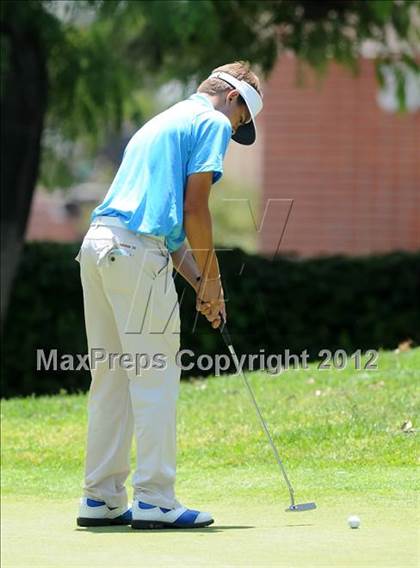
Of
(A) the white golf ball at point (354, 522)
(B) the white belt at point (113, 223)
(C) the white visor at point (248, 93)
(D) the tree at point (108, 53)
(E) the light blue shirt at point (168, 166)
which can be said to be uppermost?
(D) the tree at point (108, 53)

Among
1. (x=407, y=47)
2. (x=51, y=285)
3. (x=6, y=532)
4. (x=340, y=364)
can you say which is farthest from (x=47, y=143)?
(x=6, y=532)

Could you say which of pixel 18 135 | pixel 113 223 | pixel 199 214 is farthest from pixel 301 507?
pixel 18 135

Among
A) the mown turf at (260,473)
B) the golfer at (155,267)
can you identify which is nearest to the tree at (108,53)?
the mown turf at (260,473)

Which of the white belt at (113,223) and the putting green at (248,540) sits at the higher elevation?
the white belt at (113,223)

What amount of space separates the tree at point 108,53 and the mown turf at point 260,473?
363 cm

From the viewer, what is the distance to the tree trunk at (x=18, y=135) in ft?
43.6

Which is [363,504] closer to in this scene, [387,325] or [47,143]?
[387,325]

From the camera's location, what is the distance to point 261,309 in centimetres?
1384

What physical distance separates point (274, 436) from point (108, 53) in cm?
642

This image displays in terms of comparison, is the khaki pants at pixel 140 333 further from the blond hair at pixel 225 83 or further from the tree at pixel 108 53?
the tree at pixel 108 53

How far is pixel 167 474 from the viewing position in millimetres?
5996

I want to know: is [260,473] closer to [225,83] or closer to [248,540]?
[248,540]

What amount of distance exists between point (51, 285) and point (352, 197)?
213 inches

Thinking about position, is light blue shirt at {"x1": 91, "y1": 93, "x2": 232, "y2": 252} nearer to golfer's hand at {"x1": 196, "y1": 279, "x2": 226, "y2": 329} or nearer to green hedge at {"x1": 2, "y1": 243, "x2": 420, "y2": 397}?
golfer's hand at {"x1": 196, "y1": 279, "x2": 226, "y2": 329}
